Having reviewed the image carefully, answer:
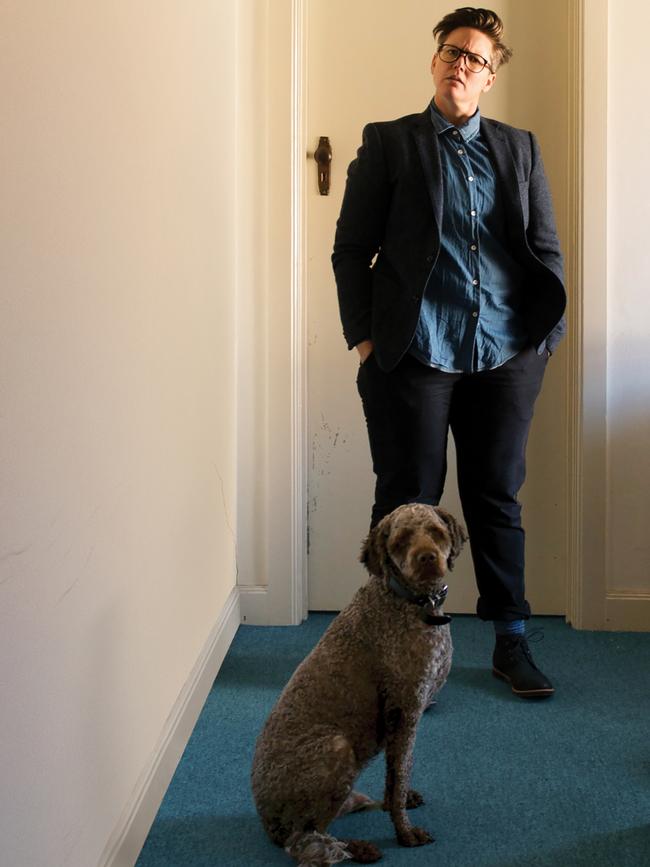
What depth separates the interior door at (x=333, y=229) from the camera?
287 centimetres

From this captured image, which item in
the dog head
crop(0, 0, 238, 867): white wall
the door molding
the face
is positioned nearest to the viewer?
crop(0, 0, 238, 867): white wall

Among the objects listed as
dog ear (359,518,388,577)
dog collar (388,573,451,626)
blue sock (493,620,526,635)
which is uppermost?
dog ear (359,518,388,577)

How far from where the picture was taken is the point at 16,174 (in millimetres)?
1028

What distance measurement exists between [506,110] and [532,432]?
3.28 feet

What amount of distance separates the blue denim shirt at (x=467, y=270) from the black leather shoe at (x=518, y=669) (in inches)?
28.1

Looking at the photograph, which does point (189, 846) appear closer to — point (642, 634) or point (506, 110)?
point (642, 634)

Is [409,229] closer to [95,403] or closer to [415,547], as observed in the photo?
[415,547]

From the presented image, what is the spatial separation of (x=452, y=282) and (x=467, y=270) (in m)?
0.04

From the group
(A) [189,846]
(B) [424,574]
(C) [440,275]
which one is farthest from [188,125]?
(A) [189,846]

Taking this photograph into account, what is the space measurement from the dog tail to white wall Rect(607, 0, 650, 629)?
1.61 metres

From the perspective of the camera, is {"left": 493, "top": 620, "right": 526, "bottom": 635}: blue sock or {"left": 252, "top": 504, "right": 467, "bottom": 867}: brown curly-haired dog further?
{"left": 493, "top": 620, "right": 526, "bottom": 635}: blue sock

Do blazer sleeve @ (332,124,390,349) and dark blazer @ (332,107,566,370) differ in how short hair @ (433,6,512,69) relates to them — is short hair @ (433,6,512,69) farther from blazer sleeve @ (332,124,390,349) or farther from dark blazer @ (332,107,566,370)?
blazer sleeve @ (332,124,390,349)

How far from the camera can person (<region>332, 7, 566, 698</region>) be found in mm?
2137

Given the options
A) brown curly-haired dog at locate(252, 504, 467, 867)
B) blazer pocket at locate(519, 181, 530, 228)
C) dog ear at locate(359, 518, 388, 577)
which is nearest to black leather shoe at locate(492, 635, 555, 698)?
brown curly-haired dog at locate(252, 504, 467, 867)
